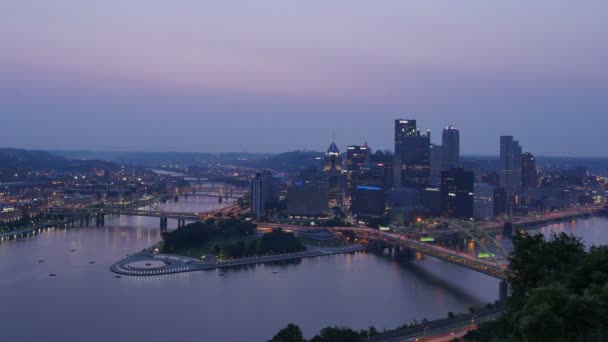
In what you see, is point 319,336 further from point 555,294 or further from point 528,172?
point 528,172

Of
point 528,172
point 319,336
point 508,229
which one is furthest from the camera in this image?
point 528,172

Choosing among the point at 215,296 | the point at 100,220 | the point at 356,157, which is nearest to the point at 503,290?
the point at 215,296

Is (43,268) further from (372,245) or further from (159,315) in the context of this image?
(372,245)

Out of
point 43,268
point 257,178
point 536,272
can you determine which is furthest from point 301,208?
point 536,272

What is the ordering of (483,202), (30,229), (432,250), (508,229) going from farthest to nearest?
(483,202) < (508,229) < (30,229) < (432,250)

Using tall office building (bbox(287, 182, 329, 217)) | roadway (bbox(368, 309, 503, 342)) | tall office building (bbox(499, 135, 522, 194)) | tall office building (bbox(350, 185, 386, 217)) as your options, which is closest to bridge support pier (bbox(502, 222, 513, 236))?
tall office building (bbox(350, 185, 386, 217))

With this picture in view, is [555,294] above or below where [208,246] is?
above
